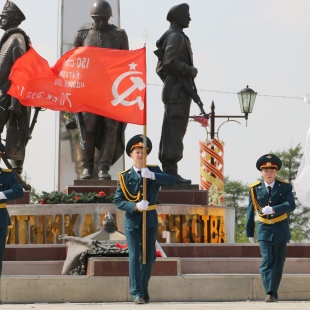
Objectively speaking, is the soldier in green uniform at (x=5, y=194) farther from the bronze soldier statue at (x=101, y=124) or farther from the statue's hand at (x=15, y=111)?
A: the statue's hand at (x=15, y=111)

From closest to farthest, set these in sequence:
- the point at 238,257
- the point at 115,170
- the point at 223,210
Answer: the point at 238,257
the point at 223,210
the point at 115,170

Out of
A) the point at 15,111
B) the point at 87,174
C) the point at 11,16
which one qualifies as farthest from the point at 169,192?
the point at 11,16

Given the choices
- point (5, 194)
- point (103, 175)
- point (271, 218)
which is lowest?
point (271, 218)

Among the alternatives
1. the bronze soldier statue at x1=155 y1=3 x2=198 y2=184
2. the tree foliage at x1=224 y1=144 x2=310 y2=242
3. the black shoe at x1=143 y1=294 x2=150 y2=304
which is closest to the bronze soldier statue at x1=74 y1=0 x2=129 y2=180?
the bronze soldier statue at x1=155 y1=3 x2=198 y2=184

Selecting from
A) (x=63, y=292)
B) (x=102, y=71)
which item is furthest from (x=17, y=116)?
(x=63, y=292)

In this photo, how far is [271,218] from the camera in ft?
56.7

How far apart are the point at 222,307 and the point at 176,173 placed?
910 cm

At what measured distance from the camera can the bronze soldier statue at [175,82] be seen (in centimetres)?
2402

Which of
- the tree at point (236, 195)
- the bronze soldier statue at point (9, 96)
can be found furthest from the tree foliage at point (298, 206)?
the bronze soldier statue at point (9, 96)

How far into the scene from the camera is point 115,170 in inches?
1107

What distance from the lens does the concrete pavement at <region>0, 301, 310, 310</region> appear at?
1569cm

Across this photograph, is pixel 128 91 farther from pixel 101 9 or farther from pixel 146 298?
pixel 101 9

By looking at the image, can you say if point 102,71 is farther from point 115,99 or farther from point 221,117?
point 221,117

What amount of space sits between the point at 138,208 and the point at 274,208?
1590 mm
